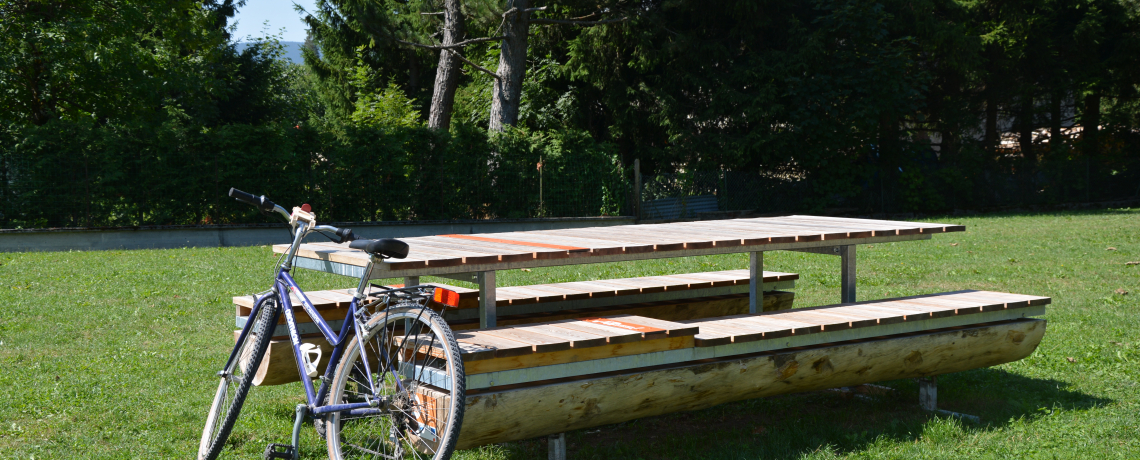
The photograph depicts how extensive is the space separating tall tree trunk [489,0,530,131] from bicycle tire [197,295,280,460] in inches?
643

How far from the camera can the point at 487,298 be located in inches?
168

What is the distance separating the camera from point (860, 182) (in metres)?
24.4

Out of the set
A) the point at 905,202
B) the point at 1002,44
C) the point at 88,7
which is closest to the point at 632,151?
the point at 905,202

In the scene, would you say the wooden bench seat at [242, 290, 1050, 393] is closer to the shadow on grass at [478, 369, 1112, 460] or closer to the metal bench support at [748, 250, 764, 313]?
the shadow on grass at [478, 369, 1112, 460]

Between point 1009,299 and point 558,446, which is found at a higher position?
point 1009,299

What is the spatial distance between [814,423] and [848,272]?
1.20 meters

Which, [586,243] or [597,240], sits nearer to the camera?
[586,243]

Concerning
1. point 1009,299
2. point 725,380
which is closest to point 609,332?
point 725,380

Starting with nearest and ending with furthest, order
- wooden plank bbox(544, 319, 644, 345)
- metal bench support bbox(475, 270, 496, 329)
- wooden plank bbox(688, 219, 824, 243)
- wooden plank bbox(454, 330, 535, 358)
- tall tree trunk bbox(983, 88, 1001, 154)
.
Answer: wooden plank bbox(454, 330, 535, 358)
wooden plank bbox(544, 319, 644, 345)
metal bench support bbox(475, 270, 496, 329)
wooden plank bbox(688, 219, 824, 243)
tall tree trunk bbox(983, 88, 1001, 154)

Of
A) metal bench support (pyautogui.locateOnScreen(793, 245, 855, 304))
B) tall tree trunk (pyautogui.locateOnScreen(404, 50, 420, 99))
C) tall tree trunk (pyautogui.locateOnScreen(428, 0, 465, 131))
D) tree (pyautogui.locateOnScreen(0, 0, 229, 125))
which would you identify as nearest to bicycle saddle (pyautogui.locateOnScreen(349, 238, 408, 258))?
metal bench support (pyautogui.locateOnScreen(793, 245, 855, 304))

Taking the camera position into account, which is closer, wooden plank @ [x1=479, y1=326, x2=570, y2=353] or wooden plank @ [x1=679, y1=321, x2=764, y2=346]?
wooden plank @ [x1=479, y1=326, x2=570, y2=353]

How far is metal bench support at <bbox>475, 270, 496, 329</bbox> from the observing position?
4242mm

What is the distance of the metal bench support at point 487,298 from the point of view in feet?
13.9

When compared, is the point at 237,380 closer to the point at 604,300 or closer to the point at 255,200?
the point at 255,200
